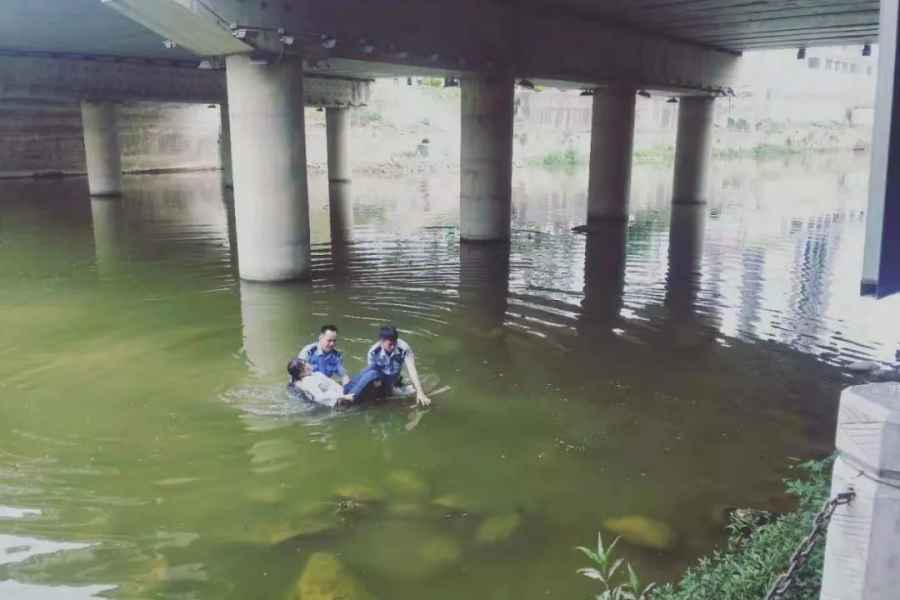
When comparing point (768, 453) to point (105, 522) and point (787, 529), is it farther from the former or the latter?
point (105, 522)

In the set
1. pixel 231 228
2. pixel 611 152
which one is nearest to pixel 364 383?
pixel 231 228

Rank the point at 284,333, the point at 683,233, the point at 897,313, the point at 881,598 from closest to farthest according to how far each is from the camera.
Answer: the point at 881,598
the point at 284,333
the point at 897,313
the point at 683,233

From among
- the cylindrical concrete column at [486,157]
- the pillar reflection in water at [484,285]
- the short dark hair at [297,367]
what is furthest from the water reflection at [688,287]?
the short dark hair at [297,367]

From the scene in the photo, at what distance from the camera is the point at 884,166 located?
450 cm

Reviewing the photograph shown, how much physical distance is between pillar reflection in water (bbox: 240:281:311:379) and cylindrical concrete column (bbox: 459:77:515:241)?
736 cm

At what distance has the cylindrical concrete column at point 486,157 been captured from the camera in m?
21.3

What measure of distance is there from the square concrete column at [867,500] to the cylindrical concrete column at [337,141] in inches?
1666

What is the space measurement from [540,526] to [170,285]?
1236cm

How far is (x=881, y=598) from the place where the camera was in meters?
3.22

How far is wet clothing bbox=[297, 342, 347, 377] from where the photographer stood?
32.0 feet

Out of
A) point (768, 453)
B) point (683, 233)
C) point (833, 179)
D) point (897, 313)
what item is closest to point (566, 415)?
point (768, 453)

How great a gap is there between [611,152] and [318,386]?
21.1 m

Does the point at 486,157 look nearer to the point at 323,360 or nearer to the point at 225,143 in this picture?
the point at 323,360

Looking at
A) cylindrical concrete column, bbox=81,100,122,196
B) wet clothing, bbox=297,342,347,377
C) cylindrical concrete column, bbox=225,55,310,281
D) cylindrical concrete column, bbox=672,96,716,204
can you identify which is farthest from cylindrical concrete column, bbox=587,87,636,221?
cylindrical concrete column, bbox=81,100,122,196
